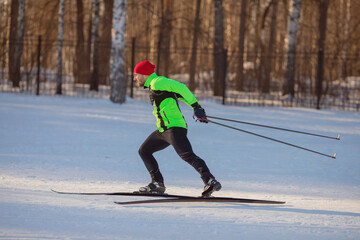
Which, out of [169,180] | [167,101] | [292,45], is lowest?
[169,180]

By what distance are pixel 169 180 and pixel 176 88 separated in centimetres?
190

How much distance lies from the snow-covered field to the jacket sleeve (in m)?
1.17

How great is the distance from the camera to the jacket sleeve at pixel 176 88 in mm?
5566

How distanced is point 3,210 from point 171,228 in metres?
1.78

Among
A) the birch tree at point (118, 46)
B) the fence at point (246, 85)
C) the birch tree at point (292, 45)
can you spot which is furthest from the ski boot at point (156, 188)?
the birch tree at point (292, 45)

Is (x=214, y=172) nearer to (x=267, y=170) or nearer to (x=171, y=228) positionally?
(x=267, y=170)

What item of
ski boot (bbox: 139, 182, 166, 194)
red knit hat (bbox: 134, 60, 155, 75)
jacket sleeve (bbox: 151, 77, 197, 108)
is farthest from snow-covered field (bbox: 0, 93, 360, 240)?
red knit hat (bbox: 134, 60, 155, 75)

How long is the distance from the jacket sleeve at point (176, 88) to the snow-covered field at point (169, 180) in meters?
1.17

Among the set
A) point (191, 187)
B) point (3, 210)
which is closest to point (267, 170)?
point (191, 187)

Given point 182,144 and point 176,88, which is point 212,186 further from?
point 176,88

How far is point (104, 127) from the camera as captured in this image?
41.3 feet

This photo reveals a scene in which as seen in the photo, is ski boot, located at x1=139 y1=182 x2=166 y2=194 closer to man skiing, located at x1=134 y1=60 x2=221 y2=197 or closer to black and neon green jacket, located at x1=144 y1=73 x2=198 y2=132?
man skiing, located at x1=134 y1=60 x2=221 y2=197

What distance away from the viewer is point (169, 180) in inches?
279

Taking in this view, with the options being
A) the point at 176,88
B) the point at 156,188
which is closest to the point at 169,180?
the point at 156,188
